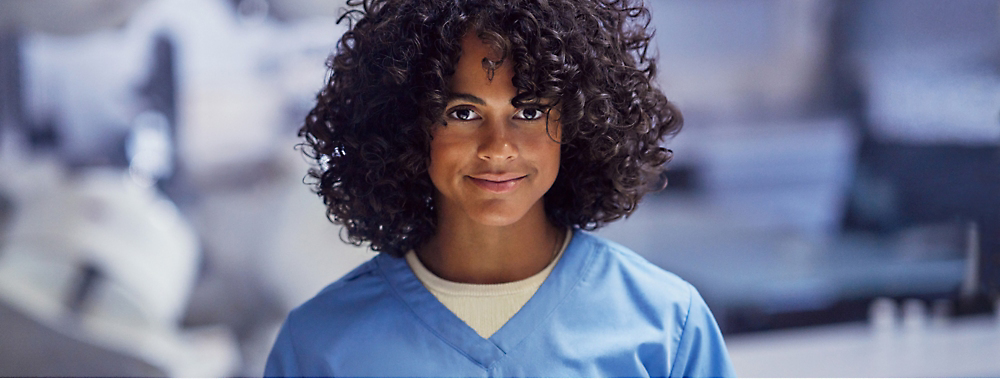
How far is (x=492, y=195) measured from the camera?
0.67 m

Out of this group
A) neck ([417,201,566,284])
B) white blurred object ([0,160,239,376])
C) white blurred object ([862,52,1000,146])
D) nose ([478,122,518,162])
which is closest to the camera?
nose ([478,122,518,162])

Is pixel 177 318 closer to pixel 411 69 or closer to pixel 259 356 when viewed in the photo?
pixel 259 356

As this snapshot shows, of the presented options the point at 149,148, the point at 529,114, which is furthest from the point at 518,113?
the point at 149,148

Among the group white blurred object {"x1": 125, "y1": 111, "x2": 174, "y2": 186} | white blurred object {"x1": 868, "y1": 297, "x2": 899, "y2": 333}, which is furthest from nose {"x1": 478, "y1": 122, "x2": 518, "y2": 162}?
white blurred object {"x1": 868, "y1": 297, "x2": 899, "y2": 333}

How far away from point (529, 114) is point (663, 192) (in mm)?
945

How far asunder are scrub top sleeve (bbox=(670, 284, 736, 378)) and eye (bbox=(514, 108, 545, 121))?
0.84 ft

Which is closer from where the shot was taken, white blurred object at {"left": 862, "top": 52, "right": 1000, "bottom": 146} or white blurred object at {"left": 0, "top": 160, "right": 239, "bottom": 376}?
white blurred object at {"left": 0, "top": 160, "right": 239, "bottom": 376}

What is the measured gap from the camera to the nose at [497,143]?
634 millimetres

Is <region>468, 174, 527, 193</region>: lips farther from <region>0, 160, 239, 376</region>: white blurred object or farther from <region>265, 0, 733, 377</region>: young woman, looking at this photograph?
<region>0, 160, 239, 376</region>: white blurred object

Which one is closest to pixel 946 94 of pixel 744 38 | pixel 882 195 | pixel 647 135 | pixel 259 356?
pixel 882 195

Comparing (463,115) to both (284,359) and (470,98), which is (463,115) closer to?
(470,98)

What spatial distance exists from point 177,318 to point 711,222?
116 centimetres

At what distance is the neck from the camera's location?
29.0 inches

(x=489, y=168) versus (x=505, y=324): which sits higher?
(x=489, y=168)
